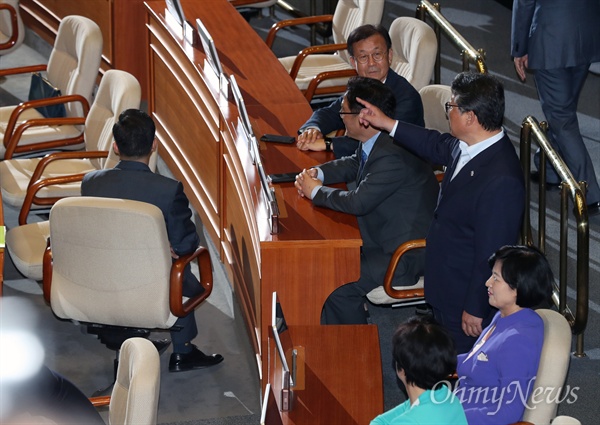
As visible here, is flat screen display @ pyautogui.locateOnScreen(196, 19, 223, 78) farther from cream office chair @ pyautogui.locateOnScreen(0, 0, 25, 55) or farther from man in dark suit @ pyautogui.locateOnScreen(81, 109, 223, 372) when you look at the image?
cream office chair @ pyautogui.locateOnScreen(0, 0, 25, 55)

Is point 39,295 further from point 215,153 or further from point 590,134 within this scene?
point 590,134

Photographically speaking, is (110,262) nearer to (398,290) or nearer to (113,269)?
(113,269)

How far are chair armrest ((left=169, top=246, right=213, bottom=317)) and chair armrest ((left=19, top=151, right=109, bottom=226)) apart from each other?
3.08 ft

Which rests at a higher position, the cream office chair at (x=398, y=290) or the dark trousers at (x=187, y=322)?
the cream office chair at (x=398, y=290)

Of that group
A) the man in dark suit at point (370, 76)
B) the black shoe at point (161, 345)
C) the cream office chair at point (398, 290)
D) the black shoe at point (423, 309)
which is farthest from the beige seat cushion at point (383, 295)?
the black shoe at point (161, 345)

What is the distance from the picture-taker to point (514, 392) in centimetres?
354

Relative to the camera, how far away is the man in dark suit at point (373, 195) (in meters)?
4.54

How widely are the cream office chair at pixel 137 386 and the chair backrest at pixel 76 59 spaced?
3121mm

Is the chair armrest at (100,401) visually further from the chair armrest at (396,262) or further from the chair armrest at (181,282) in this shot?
the chair armrest at (396,262)

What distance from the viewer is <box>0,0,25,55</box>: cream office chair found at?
780 centimetres

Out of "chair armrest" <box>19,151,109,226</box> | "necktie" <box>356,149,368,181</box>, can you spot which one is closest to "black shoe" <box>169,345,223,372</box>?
"chair armrest" <box>19,151,109,226</box>

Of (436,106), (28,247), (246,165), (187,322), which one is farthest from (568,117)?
(28,247)

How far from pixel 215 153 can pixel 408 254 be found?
1.33 meters

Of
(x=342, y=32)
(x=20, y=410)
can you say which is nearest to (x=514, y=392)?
(x=20, y=410)
